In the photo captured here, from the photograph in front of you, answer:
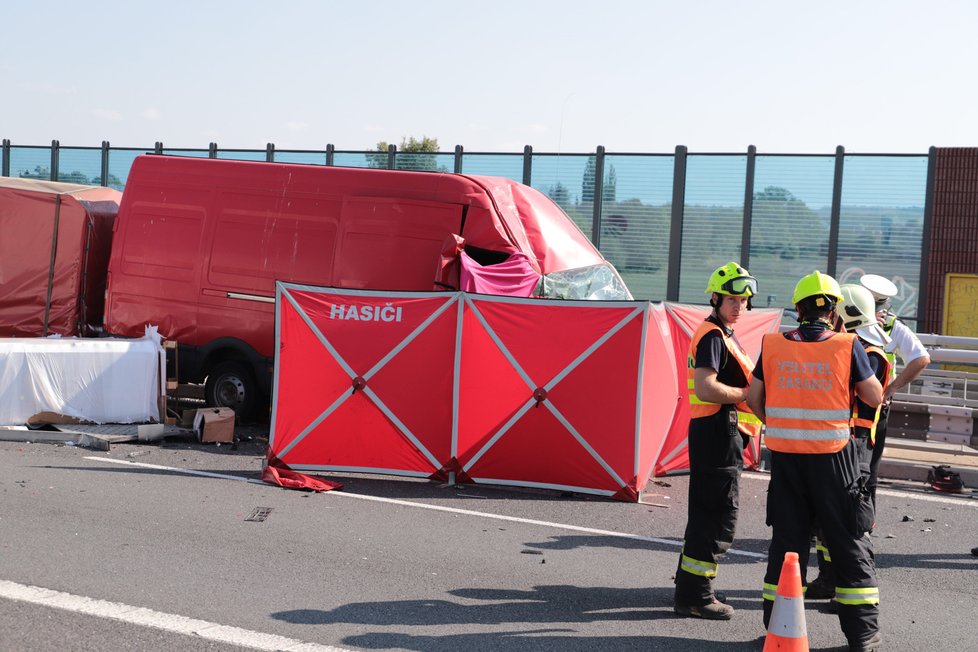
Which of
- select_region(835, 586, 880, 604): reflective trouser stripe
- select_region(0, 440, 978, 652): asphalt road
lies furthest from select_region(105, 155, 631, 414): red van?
select_region(835, 586, 880, 604): reflective trouser stripe

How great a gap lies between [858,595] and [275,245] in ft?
27.7

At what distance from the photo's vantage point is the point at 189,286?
12.5 metres

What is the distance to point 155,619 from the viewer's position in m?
5.46

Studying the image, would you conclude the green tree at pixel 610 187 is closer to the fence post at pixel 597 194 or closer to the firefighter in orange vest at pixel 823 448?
the fence post at pixel 597 194

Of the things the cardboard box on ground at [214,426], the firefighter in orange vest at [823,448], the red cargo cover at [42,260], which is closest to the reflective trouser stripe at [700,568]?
the firefighter in orange vest at [823,448]

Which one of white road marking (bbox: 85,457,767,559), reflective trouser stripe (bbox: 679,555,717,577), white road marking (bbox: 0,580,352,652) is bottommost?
white road marking (bbox: 0,580,352,652)

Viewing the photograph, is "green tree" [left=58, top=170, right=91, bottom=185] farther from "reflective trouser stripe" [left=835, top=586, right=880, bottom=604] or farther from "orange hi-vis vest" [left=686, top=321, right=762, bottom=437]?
"reflective trouser stripe" [left=835, top=586, right=880, bottom=604]

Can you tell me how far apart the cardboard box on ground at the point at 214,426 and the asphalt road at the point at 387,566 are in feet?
4.24

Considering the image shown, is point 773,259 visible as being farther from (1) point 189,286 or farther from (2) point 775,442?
(2) point 775,442

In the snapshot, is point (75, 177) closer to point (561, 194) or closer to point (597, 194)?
point (561, 194)

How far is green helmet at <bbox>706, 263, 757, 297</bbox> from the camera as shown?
19.2 ft

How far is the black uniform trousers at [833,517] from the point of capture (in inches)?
205

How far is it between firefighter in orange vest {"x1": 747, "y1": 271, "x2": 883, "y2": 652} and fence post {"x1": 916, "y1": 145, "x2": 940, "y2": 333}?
15.3 metres

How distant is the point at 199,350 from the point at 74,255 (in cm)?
231
